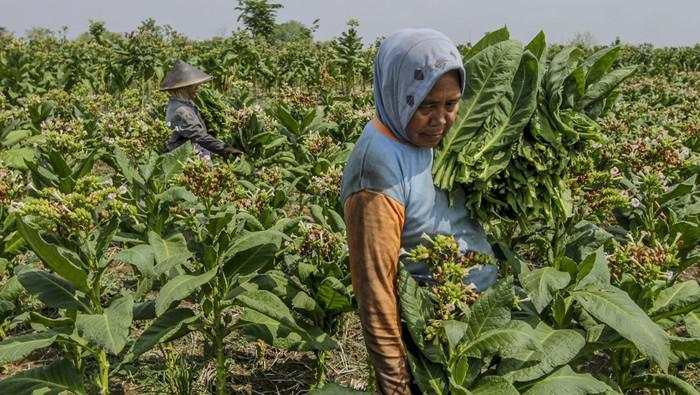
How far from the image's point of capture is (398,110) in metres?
2.20

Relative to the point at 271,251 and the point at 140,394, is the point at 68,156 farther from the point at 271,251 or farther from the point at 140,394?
the point at 271,251

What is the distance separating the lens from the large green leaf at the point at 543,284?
2.66 metres

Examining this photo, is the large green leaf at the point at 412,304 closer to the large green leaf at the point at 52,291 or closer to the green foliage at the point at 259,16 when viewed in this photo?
the large green leaf at the point at 52,291

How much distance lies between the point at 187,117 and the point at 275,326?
3832 millimetres

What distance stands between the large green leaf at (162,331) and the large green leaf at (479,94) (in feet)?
5.34

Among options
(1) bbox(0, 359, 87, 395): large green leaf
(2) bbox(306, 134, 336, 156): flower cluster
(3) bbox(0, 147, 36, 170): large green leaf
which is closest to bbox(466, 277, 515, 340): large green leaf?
(1) bbox(0, 359, 87, 395): large green leaf

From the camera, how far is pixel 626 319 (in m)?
2.60

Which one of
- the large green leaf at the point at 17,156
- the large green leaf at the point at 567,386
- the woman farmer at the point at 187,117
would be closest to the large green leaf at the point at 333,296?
the large green leaf at the point at 567,386

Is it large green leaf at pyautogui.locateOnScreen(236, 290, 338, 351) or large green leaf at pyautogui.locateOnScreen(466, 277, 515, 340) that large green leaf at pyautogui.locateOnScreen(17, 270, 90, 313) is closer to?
large green leaf at pyautogui.locateOnScreen(236, 290, 338, 351)

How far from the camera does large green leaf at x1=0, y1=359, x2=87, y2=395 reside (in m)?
3.13

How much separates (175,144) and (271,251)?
12.2ft

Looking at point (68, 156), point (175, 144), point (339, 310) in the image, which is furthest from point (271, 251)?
point (175, 144)

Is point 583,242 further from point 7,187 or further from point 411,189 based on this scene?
point 7,187

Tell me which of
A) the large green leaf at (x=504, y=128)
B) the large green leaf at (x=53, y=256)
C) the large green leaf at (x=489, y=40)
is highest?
the large green leaf at (x=489, y=40)
